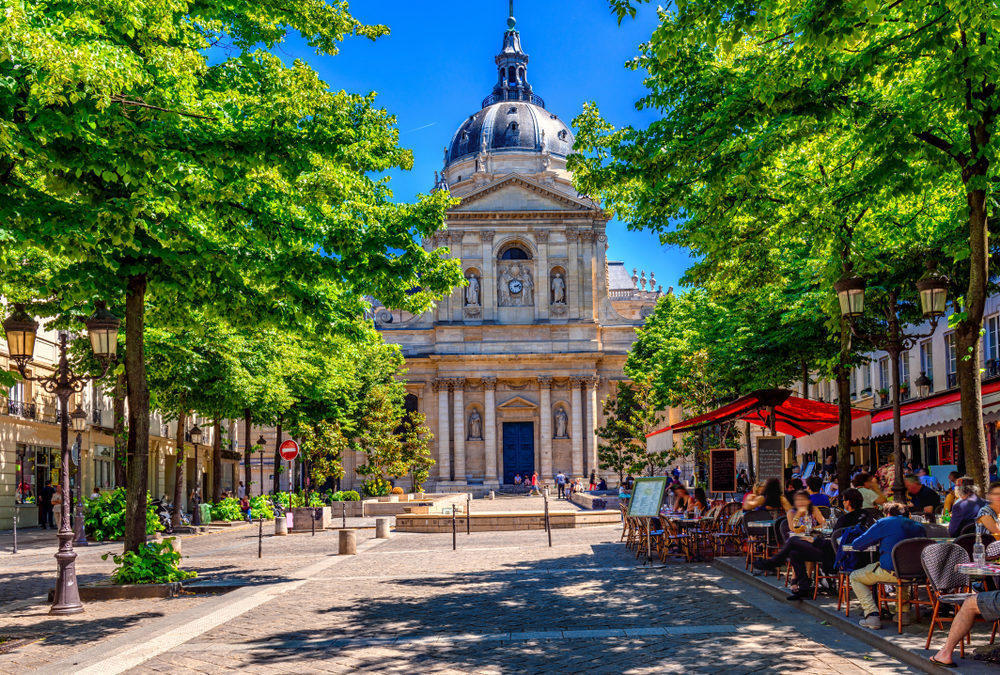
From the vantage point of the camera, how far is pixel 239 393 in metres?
29.0

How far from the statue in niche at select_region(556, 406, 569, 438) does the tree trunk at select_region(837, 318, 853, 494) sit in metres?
52.0

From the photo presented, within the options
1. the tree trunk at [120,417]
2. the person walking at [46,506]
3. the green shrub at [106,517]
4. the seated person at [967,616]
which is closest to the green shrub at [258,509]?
the person walking at [46,506]

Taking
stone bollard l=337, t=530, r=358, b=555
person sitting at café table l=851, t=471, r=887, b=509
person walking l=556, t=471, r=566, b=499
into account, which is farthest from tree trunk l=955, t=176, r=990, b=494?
person walking l=556, t=471, r=566, b=499

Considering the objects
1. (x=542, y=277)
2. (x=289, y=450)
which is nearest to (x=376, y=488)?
(x=289, y=450)

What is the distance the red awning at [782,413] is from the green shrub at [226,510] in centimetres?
2018

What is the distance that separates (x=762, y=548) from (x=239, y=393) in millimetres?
17896

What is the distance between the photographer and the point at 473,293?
71062mm

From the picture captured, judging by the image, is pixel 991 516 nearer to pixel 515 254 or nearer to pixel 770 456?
pixel 770 456

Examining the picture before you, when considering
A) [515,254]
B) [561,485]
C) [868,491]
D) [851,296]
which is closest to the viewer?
[851,296]

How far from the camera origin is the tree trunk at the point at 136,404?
14.4 m

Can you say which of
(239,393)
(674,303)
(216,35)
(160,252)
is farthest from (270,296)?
(674,303)

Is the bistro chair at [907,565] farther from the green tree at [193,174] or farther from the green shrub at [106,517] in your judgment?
the green shrub at [106,517]

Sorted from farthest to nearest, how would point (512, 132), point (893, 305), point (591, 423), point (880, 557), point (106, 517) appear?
1. point (512, 132)
2. point (591, 423)
3. point (106, 517)
4. point (893, 305)
5. point (880, 557)

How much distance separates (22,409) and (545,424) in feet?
133
